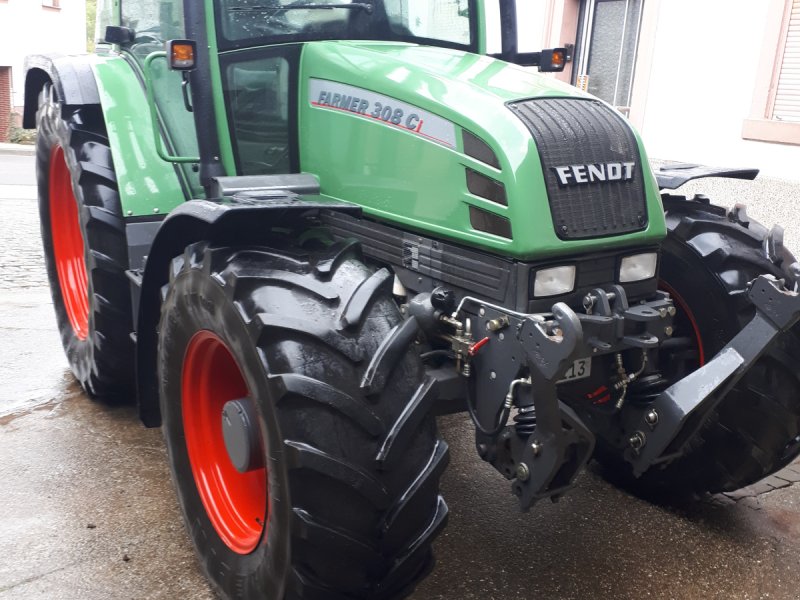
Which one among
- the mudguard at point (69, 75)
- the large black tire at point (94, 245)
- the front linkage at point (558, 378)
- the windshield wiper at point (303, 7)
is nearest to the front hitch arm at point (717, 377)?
the front linkage at point (558, 378)

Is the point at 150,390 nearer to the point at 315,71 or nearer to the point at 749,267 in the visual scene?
the point at 315,71

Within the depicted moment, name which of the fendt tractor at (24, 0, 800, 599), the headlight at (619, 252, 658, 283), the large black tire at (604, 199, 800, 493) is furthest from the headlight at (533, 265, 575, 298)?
the large black tire at (604, 199, 800, 493)

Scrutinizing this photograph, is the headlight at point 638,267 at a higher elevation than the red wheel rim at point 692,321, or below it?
higher

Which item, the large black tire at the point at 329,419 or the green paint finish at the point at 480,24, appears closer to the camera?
the large black tire at the point at 329,419

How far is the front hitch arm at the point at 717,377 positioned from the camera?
2463 mm

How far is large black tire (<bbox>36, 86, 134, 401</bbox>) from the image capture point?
368 centimetres

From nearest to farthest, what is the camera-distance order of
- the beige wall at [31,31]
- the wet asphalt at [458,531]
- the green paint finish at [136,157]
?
the wet asphalt at [458,531] → the green paint finish at [136,157] → the beige wall at [31,31]

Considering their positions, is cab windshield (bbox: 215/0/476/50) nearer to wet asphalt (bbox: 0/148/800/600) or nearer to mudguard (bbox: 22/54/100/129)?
mudguard (bbox: 22/54/100/129)

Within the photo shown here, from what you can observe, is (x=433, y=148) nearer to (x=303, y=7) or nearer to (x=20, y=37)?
(x=303, y=7)

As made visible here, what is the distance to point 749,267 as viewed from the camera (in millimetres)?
3115

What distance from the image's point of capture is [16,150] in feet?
61.3

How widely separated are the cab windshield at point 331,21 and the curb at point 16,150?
1708 centimetres

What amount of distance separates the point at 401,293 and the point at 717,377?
3.36 ft

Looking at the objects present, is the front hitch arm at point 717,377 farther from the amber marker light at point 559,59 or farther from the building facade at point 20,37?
the building facade at point 20,37
